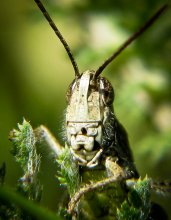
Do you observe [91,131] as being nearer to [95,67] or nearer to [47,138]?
[47,138]

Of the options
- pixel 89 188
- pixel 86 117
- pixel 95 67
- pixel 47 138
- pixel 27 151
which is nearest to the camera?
pixel 27 151

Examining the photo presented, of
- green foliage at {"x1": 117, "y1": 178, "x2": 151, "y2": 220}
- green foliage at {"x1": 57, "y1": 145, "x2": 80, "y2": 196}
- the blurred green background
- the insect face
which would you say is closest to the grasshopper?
the insect face

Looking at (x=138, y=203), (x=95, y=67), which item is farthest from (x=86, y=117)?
(x=95, y=67)

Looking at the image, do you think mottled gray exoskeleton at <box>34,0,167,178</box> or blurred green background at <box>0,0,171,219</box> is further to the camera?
blurred green background at <box>0,0,171,219</box>

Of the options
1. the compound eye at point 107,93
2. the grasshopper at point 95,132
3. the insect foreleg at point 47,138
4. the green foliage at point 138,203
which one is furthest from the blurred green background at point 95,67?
the green foliage at point 138,203

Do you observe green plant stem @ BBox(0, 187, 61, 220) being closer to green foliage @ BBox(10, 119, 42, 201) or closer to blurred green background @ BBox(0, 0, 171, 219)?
green foliage @ BBox(10, 119, 42, 201)

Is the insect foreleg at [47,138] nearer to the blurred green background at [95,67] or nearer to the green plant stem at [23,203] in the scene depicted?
the blurred green background at [95,67]

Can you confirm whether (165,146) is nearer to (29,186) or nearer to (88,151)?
(88,151)
